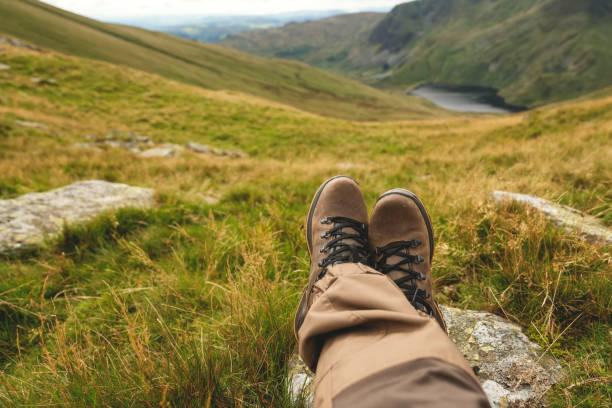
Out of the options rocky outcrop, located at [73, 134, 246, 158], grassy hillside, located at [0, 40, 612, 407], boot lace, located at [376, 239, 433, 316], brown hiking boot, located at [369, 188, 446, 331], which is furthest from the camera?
rocky outcrop, located at [73, 134, 246, 158]

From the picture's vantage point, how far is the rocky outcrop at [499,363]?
115 centimetres

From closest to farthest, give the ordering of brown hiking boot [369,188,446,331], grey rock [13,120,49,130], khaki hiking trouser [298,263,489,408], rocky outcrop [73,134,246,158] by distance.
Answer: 1. khaki hiking trouser [298,263,489,408]
2. brown hiking boot [369,188,446,331]
3. grey rock [13,120,49,130]
4. rocky outcrop [73,134,246,158]

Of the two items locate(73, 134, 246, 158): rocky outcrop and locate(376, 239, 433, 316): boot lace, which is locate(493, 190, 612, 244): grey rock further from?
locate(73, 134, 246, 158): rocky outcrop

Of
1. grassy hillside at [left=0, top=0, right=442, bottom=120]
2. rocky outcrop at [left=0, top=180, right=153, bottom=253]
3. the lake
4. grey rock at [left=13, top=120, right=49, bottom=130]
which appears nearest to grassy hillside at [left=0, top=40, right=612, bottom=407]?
rocky outcrop at [left=0, top=180, right=153, bottom=253]

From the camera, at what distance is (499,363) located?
1298 millimetres

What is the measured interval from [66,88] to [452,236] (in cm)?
2163

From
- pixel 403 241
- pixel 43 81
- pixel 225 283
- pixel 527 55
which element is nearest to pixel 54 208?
pixel 225 283

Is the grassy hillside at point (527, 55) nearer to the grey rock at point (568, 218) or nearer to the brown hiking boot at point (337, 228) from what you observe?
the grey rock at point (568, 218)

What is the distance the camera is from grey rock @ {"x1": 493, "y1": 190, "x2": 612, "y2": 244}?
189 centimetres

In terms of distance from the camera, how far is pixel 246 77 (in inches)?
2773

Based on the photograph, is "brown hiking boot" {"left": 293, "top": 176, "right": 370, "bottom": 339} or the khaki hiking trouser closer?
the khaki hiking trouser

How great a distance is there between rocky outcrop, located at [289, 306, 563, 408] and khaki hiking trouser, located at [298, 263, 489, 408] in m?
0.19

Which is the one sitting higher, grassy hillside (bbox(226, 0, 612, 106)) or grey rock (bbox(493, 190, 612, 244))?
grassy hillside (bbox(226, 0, 612, 106))

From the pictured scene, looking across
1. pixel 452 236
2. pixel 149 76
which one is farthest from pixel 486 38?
pixel 452 236
